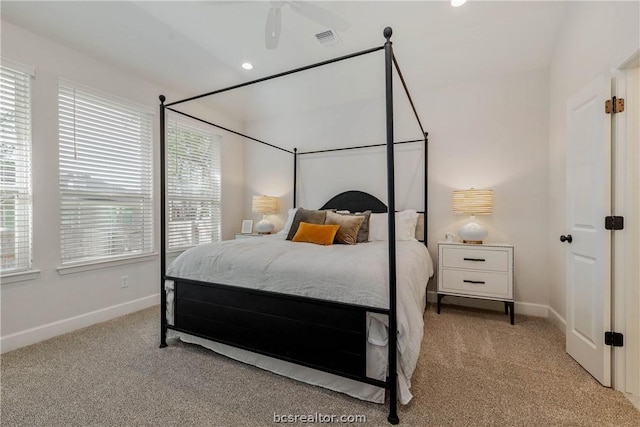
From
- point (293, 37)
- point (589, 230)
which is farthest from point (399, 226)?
point (293, 37)

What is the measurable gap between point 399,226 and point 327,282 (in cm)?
164

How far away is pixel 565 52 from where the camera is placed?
8.11ft

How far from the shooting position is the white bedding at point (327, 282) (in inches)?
60.0

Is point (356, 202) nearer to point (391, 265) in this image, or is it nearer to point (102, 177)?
point (391, 265)

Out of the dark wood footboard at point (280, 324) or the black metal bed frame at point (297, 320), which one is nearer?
the black metal bed frame at point (297, 320)

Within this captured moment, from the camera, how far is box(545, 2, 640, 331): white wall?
5.55 ft

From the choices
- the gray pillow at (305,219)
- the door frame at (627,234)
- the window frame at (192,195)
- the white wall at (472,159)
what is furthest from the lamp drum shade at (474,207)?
the window frame at (192,195)

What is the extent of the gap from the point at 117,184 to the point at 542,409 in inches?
152

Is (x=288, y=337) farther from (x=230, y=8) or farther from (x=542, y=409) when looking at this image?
(x=230, y=8)

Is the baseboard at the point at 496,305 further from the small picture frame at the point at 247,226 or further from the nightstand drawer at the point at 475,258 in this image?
the small picture frame at the point at 247,226

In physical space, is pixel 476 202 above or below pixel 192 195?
below

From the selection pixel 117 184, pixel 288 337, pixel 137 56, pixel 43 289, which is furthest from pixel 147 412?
pixel 137 56

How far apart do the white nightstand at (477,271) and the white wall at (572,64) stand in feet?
1.44

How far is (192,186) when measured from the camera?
12.6ft
